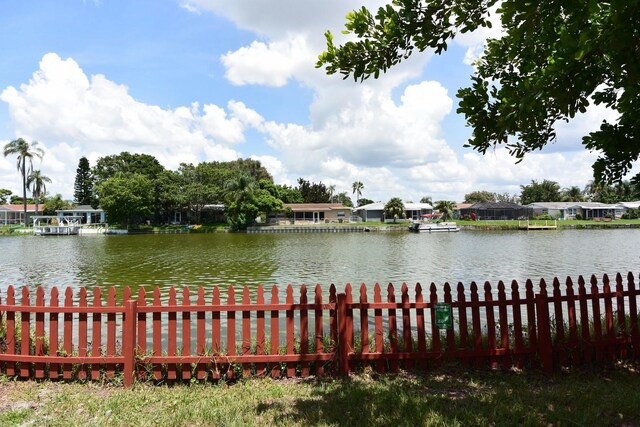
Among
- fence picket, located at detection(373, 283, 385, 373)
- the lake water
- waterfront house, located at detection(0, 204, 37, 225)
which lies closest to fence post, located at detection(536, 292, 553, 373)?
fence picket, located at detection(373, 283, 385, 373)

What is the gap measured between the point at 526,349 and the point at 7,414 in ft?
20.1

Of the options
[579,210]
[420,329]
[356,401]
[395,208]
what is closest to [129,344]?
[356,401]

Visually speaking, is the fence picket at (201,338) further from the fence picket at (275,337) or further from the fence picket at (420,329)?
the fence picket at (420,329)

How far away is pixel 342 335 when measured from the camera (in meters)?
5.38

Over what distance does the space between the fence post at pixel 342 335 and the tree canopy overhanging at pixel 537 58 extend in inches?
100

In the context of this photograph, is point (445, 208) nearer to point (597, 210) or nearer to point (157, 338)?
point (597, 210)

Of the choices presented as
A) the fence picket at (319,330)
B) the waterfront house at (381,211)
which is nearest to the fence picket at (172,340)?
the fence picket at (319,330)

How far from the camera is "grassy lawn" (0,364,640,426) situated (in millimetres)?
4031

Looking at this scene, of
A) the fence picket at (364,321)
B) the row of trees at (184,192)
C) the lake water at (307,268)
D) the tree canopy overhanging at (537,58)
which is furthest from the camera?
the row of trees at (184,192)

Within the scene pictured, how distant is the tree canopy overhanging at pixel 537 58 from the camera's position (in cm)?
288

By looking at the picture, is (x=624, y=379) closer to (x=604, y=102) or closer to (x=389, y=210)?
(x=604, y=102)

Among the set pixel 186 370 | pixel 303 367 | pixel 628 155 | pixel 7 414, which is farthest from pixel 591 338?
pixel 7 414

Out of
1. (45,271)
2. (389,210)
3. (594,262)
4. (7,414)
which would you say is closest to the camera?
(7,414)

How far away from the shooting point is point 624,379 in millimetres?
5133
